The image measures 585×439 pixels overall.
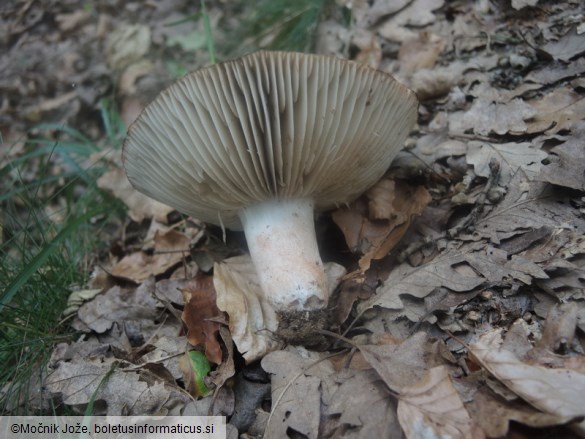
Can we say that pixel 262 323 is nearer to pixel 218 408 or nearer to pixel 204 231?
pixel 218 408

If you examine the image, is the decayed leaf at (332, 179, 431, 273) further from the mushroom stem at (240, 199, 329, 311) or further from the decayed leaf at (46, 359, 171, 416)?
the decayed leaf at (46, 359, 171, 416)

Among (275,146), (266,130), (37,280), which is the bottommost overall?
(37,280)

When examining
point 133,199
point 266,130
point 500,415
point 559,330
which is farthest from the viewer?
point 133,199

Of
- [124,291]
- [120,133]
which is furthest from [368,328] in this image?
[120,133]

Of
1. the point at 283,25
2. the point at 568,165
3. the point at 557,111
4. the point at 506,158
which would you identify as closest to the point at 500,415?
the point at 568,165

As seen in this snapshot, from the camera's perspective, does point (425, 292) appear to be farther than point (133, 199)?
No

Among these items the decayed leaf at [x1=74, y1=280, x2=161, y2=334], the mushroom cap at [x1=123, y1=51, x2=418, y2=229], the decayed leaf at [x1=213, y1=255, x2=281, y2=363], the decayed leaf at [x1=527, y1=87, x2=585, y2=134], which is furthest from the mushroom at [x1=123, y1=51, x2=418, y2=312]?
the decayed leaf at [x1=527, y1=87, x2=585, y2=134]

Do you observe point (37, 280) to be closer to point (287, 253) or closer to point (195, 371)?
point (195, 371)
